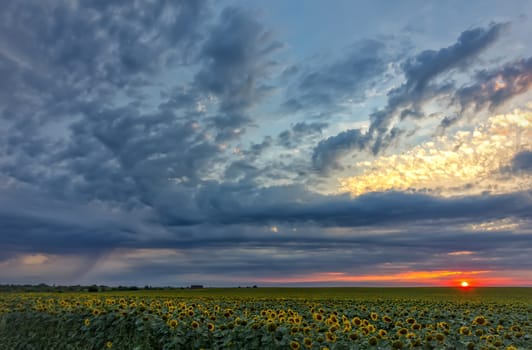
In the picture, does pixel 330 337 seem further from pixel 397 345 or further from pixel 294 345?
pixel 397 345

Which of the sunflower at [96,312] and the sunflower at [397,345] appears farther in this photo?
the sunflower at [96,312]

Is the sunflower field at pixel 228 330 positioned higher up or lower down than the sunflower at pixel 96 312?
lower down

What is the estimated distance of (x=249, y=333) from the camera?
11883 millimetres

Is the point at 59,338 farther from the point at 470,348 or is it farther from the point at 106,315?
the point at 470,348

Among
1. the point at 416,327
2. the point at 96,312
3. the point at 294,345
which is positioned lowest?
the point at 294,345

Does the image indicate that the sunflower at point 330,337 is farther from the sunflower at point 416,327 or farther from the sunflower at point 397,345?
the sunflower at point 416,327

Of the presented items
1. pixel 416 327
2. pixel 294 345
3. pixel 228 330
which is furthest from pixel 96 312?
pixel 416 327

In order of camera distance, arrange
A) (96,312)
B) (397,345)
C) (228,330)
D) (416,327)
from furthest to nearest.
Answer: (96,312), (416,327), (228,330), (397,345)

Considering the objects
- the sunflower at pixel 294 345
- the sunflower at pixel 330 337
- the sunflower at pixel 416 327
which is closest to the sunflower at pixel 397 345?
the sunflower at pixel 330 337

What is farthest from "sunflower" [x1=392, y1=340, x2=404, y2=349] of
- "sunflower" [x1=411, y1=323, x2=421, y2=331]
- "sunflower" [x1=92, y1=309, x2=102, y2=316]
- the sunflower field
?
"sunflower" [x1=92, y1=309, x2=102, y2=316]

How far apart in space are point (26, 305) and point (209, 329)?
11.3 m

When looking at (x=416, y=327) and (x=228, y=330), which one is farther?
A: (x=416, y=327)

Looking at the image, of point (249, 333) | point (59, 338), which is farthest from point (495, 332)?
point (59, 338)

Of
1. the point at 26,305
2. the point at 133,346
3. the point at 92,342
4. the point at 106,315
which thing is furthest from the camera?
the point at 26,305
